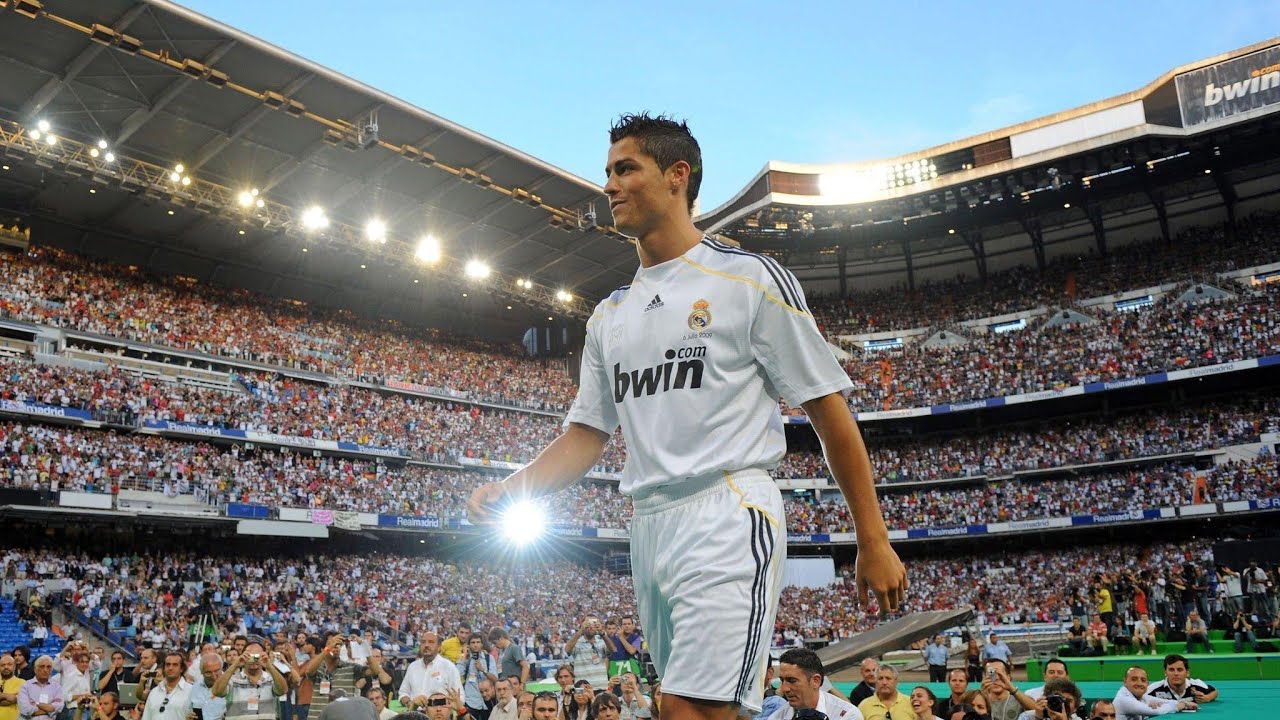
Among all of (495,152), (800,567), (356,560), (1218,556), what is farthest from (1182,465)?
(356,560)

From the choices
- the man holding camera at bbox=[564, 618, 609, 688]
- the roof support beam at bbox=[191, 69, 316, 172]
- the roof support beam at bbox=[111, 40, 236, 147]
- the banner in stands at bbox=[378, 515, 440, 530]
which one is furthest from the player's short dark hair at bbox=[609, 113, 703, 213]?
the banner in stands at bbox=[378, 515, 440, 530]

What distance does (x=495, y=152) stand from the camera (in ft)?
114

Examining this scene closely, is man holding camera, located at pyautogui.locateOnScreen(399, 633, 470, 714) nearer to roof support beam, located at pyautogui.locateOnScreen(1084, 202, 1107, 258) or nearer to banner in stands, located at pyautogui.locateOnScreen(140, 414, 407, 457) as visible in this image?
banner in stands, located at pyautogui.locateOnScreen(140, 414, 407, 457)

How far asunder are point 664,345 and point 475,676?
11475mm

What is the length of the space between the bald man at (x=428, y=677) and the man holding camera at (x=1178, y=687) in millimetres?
7909

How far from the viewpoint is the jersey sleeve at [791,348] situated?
2.58 m

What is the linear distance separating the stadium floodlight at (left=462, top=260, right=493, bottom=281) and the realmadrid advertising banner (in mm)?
29017

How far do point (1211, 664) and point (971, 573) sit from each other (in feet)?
78.6

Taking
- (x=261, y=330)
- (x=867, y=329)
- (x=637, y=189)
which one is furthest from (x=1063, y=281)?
(x=637, y=189)

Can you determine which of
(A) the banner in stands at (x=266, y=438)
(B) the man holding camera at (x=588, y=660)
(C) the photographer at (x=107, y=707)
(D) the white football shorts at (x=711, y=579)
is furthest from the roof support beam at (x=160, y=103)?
(D) the white football shorts at (x=711, y=579)

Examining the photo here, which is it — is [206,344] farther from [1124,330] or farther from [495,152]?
[1124,330]

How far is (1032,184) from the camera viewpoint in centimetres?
4228

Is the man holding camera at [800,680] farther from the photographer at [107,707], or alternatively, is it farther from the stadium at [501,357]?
the stadium at [501,357]

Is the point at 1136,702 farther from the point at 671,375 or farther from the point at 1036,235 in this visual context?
the point at 1036,235
